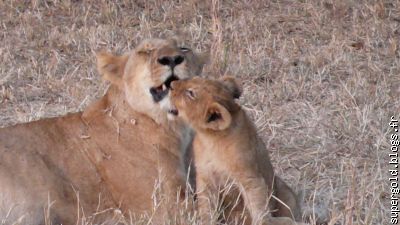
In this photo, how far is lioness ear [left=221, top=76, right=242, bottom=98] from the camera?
4232 mm

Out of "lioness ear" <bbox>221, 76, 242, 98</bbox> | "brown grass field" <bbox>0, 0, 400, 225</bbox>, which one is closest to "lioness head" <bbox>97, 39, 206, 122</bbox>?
"lioness ear" <bbox>221, 76, 242, 98</bbox>

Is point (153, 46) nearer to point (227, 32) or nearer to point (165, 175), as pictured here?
point (165, 175)

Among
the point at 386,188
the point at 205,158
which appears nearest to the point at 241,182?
the point at 205,158

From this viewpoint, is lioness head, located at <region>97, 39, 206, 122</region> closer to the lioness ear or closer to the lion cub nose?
the lion cub nose

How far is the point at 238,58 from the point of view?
272 inches

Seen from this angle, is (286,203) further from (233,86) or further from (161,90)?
(161,90)

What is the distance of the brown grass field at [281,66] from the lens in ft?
17.0

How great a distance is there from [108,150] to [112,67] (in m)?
0.35

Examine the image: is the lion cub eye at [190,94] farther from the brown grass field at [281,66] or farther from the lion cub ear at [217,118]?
the brown grass field at [281,66]

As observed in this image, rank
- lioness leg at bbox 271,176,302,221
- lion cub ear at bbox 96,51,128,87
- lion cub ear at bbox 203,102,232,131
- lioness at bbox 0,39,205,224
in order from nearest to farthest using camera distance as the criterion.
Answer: lion cub ear at bbox 203,102,232,131 < lioness at bbox 0,39,205,224 < lioness leg at bbox 271,176,302,221 < lion cub ear at bbox 96,51,128,87

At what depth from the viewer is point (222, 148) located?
412 centimetres

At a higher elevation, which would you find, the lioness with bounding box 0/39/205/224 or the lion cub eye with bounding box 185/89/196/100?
the lion cub eye with bounding box 185/89/196/100

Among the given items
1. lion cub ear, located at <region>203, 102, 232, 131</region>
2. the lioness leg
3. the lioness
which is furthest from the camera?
the lioness leg

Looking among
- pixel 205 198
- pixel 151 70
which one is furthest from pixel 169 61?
pixel 205 198
